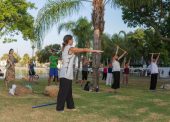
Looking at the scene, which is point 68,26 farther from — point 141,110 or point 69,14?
point 141,110

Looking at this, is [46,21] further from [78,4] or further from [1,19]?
[1,19]

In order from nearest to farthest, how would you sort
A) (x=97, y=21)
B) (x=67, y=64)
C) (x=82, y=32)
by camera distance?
1. (x=67, y=64)
2. (x=97, y=21)
3. (x=82, y=32)

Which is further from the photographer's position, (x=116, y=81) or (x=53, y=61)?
(x=53, y=61)

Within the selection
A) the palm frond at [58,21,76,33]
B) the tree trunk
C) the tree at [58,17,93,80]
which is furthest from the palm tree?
the tree at [58,17,93,80]

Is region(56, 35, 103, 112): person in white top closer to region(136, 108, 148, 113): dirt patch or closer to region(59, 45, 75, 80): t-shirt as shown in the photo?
region(59, 45, 75, 80): t-shirt

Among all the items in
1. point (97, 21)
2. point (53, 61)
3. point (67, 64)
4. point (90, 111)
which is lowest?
point (90, 111)

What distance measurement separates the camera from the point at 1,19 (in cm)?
2636

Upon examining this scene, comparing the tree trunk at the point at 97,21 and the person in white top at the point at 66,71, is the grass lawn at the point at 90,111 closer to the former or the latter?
the person in white top at the point at 66,71

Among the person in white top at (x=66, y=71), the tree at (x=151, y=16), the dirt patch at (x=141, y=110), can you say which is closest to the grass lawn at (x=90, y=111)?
the dirt patch at (x=141, y=110)

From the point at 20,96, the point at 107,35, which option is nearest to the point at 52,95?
the point at 20,96

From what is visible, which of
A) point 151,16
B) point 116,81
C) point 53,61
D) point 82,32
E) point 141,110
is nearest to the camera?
point 141,110

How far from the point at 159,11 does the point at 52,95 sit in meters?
14.5

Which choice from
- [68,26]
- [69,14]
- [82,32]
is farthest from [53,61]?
[82,32]

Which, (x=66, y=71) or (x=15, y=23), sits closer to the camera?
(x=66, y=71)
